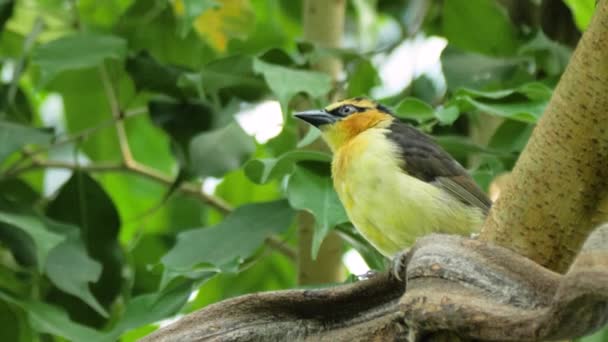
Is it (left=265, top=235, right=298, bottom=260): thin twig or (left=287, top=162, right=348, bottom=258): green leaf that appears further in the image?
(left=265, top=235, right=298, bottom=260): thin twig

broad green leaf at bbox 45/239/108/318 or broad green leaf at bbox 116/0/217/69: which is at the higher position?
broad green leaf at bbox 116/0/217/69

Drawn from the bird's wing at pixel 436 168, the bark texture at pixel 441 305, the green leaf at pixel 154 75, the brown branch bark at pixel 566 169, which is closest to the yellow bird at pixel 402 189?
the bird's wing at pixel 436 168

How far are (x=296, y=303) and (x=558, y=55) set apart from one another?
214 cm

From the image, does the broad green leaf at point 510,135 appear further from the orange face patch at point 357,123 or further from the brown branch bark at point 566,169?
the brown branch bark at point 566,169

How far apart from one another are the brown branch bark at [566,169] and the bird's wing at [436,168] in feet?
5.29

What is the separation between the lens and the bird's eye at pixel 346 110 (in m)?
4.14

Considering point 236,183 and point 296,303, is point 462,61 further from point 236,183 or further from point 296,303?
point 296,303

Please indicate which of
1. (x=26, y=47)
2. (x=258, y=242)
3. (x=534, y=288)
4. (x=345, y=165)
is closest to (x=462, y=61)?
(x=345, y=165)

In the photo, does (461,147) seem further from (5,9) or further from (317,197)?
(5,9)

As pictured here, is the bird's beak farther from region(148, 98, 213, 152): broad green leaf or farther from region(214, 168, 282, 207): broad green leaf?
region(214, 168, 282, 207): broad green leaf

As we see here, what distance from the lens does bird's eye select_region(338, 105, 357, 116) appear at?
4137 mm

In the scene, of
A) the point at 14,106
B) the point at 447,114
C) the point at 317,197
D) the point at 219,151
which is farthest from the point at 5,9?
the point at 447,114

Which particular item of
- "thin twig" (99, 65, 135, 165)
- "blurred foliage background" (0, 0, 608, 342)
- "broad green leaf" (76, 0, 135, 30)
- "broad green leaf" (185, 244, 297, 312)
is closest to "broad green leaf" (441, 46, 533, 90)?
"blurred foliage background" (0, 0, 608, 342)

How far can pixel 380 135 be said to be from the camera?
3938 millimetres
